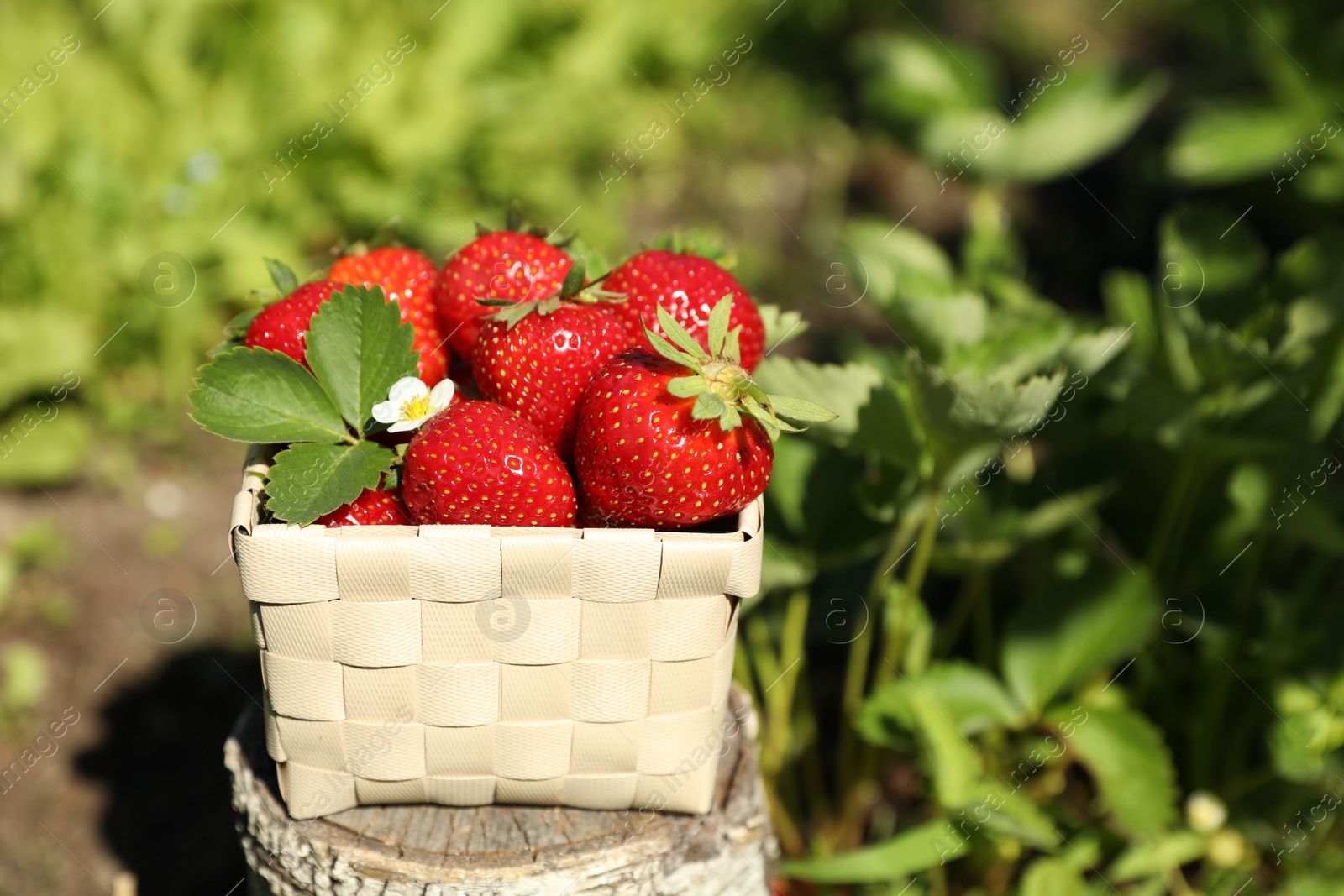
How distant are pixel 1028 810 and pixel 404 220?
1759mm

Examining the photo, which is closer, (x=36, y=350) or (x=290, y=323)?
(x=290, y=323)

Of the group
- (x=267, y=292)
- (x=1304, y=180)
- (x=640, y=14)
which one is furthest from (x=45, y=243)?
(x=1304, y=180)

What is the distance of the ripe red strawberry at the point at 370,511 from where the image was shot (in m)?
0.86

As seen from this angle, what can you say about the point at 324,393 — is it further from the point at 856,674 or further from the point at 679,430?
the point at 856,674

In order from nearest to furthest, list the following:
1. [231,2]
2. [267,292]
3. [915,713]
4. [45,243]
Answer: [267,292] < [915,713] < [45,243] < [231,2]

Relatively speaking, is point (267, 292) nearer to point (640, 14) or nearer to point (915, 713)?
point (915, 713)

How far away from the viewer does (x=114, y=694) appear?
5.75 ft

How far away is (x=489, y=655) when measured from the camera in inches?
33.6

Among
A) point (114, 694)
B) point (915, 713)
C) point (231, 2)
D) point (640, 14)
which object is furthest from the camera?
point (640, 14)

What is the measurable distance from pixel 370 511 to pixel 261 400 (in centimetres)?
13

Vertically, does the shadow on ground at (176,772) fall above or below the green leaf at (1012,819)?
above

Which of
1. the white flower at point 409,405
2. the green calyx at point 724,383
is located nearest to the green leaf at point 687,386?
the green calyx at point 724,383

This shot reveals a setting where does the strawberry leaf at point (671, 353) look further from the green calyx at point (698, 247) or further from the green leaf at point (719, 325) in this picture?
the green calyx at point (698, 247)

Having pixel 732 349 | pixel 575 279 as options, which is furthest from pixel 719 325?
pixel 575 279
